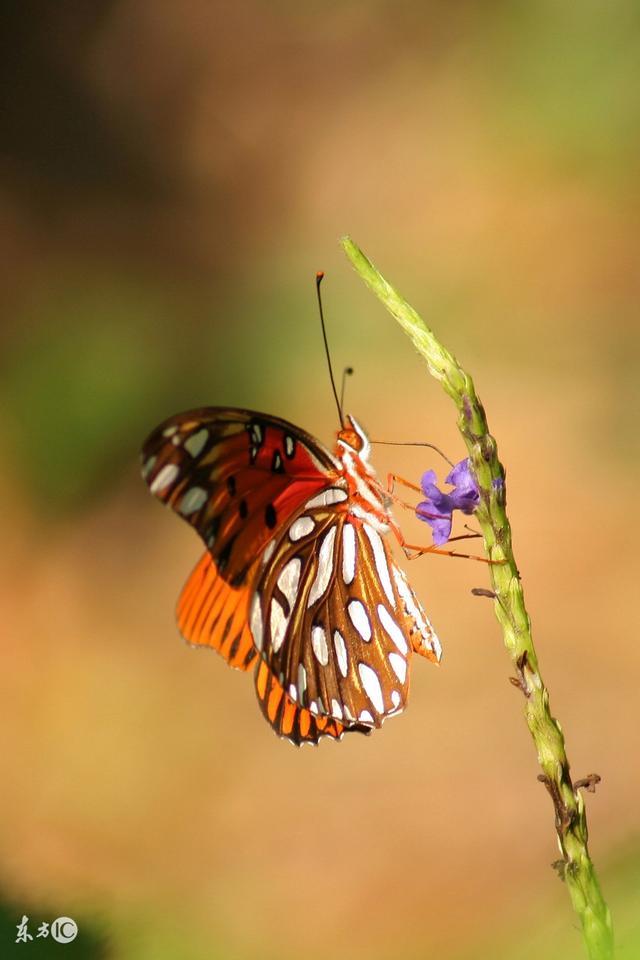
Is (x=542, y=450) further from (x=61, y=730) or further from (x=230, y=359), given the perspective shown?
(x=61, y=730)

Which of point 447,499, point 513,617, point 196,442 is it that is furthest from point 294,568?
point 513,617

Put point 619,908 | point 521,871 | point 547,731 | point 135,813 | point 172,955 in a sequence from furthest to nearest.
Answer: point 135,813, point 521,871, point 172,955, point 619,908, point 547,731

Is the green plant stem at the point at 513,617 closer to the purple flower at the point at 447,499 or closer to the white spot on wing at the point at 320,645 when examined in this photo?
the purple flower at the point at 447,499

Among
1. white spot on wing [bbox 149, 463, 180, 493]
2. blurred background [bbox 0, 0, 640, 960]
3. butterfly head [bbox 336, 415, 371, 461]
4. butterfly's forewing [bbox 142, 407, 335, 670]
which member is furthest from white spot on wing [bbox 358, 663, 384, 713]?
blurred background [bbox 0, 0, 640, 960]

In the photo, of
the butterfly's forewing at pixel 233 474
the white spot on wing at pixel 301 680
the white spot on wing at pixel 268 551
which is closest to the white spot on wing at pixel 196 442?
the butterfly's forewing at pixel 233 474

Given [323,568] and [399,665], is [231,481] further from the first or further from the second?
[399,665]

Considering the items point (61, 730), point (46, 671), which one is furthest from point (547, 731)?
point (46, 671)
